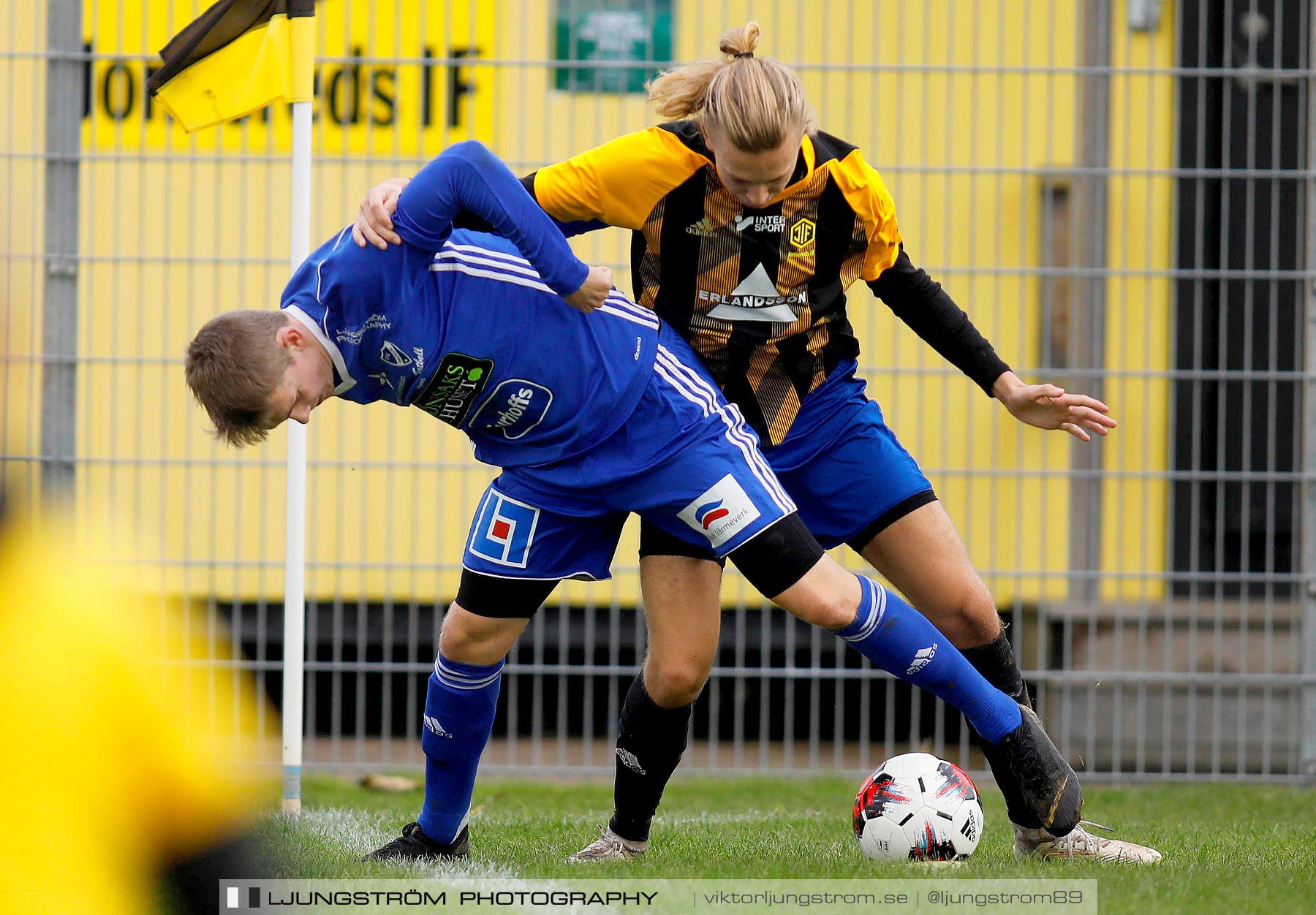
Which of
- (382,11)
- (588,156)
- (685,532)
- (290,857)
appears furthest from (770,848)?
(382,11)

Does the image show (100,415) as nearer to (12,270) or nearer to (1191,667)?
(1191,667)

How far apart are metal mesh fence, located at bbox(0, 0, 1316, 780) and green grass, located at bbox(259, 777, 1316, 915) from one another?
0.58 feet

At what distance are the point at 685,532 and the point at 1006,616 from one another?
9.02 ft

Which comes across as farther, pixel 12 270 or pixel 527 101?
pixel 527 101

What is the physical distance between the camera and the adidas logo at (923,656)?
2.98 metres

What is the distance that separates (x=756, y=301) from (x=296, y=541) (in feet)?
5.03

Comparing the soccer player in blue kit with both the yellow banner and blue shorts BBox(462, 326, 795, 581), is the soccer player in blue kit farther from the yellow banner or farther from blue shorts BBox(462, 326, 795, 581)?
the yellow banner

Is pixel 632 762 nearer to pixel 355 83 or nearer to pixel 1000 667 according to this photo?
pixel 1000 667

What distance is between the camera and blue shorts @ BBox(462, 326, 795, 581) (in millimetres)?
2939

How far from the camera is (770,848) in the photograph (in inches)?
139

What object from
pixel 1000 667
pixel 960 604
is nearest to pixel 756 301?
pixel 960 604

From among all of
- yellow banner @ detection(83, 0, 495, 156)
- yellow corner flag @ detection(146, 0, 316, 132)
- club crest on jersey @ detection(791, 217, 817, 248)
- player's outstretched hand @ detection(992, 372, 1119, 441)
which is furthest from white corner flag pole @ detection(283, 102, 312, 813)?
player's outstretched hand @ detection(992, 372, 1119, 441)

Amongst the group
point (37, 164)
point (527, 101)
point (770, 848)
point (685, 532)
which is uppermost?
point (527, 101)

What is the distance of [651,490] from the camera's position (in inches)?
117
